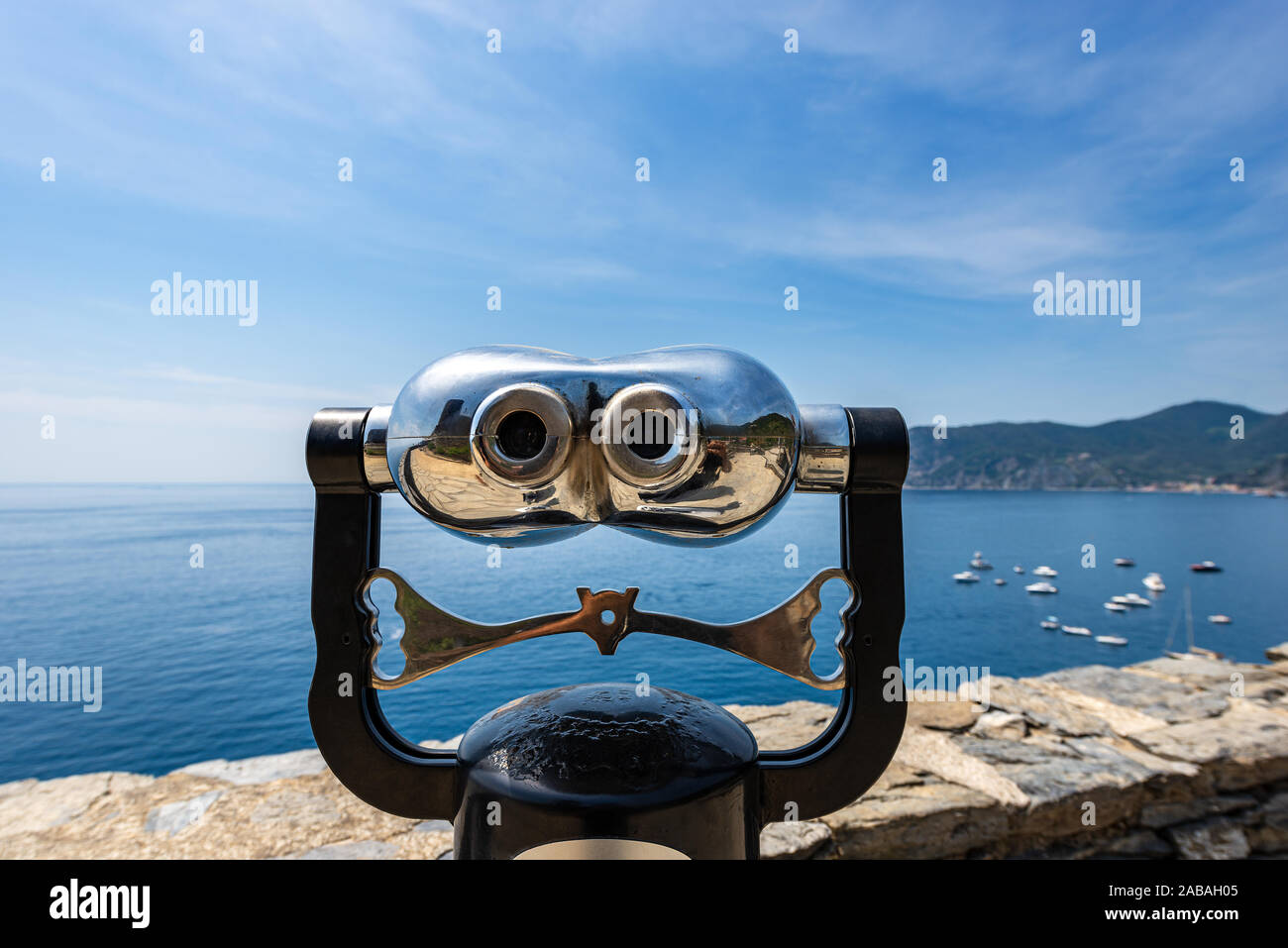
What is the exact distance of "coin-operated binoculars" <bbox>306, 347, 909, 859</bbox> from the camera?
79cm

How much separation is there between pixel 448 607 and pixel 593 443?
254cm

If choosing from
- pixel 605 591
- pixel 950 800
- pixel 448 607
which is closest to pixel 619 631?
pixel 605 591

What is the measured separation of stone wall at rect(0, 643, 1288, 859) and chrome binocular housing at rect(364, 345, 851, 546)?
174 centimetres

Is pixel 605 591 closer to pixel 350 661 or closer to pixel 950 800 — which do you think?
pixel 350 661

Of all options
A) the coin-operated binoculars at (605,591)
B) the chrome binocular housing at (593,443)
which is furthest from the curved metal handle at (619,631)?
the chrome binocular housing at (593,443)

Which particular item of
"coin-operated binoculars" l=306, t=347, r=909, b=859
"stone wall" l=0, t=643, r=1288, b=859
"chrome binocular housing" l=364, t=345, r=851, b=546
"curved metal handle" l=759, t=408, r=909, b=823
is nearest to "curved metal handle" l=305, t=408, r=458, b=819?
"coin-operated binoculars" l=306, t=347, r=909, b=859

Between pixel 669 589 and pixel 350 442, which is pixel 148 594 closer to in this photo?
pixel 669 589

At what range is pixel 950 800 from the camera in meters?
2.39

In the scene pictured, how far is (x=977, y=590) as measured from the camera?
30.6 m

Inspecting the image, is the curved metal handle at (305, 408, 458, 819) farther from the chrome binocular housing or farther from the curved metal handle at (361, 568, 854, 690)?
the chrome binocular housing

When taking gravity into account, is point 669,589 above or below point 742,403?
below
